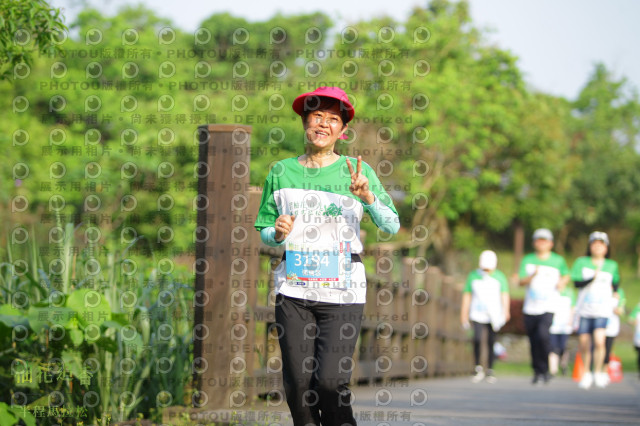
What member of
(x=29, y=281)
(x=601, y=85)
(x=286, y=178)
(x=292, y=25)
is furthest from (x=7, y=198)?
(x=601, y=85)

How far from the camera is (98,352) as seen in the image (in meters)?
4.97

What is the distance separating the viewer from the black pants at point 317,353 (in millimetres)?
3895

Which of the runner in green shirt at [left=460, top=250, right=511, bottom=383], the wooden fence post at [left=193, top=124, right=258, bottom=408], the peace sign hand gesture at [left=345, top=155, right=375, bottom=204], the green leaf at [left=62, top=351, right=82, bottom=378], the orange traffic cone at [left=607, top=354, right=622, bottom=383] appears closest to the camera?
the peace sign hand gesture at [left=345, top=155, right=375, bottom=204]

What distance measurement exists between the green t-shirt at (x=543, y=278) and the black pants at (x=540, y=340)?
90 millimetres

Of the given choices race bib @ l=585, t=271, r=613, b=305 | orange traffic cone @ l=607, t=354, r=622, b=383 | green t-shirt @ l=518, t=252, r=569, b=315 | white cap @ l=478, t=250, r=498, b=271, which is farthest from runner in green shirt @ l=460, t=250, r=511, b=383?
orange traffic cone @ l=607, t=354, r=622, b=383

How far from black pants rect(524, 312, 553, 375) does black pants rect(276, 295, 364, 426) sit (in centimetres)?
751

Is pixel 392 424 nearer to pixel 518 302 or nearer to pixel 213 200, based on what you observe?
pixel 213 200

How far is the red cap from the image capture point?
12.9 feet

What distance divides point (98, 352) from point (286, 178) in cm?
166

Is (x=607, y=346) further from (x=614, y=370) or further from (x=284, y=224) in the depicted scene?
(x=284, y=224)

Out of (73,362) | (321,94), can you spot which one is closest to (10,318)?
(73,362)

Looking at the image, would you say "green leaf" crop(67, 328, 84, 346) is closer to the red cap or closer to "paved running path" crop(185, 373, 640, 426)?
"paved running path" crop(185, 373, 640, 426)

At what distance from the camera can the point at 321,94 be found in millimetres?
3924

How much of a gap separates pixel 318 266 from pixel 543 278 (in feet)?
24.5
